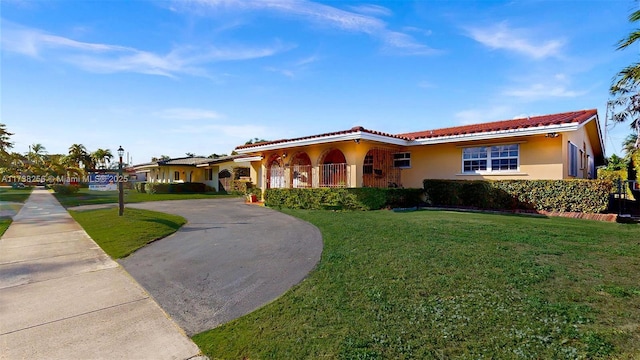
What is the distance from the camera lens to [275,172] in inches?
746

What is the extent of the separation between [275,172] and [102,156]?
6222 cm

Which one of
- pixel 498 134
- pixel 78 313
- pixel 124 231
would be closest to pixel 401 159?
pixel 498 134

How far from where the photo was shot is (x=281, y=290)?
4863 mm

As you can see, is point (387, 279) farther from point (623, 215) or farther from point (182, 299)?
point (623, 215)

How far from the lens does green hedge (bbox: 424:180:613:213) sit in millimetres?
10180

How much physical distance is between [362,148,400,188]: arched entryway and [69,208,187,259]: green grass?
9253 mm

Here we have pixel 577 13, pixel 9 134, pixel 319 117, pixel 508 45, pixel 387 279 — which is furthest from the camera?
pixel 9 134

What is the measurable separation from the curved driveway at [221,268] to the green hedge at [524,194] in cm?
690

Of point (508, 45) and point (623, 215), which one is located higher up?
point (508, 45)

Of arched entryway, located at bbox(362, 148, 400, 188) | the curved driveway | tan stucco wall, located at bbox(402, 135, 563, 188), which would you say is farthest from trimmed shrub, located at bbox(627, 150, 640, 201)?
the curved driveway

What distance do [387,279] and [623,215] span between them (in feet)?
32.5

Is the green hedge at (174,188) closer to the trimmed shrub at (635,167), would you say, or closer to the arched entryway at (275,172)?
the arched entryway at (275,172)

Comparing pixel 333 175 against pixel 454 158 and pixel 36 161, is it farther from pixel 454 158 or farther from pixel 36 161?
pixel 36 161

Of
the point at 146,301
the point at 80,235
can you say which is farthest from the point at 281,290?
the point at 80,235
